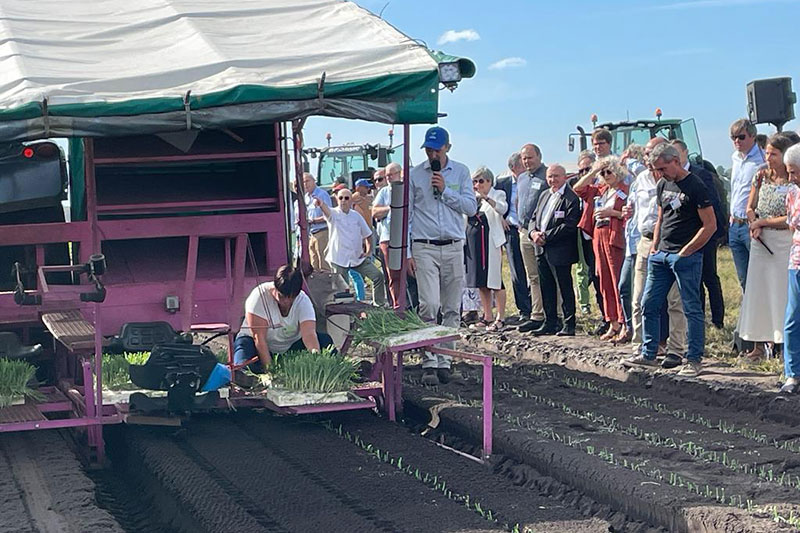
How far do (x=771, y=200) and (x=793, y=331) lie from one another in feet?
4.56

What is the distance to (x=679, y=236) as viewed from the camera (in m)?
10.0

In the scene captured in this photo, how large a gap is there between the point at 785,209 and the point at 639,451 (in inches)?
129

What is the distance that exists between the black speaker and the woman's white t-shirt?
5.25 meters

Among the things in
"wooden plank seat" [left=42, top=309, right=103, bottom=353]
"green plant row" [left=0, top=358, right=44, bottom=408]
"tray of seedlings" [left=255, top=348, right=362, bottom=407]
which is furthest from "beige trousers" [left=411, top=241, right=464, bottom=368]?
"green plant row" [left=0, top=358, right=44, bottom=408]

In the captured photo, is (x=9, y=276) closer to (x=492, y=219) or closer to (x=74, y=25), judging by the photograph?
(x=74, y=25)

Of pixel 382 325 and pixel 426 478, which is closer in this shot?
pixel 426 478

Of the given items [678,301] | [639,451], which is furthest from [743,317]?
[639,451]

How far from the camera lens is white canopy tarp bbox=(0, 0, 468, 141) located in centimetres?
777

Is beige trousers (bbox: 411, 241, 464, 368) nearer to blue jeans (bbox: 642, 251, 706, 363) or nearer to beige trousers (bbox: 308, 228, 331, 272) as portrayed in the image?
blue jeans (bbox: 642, 251, 706, 363)

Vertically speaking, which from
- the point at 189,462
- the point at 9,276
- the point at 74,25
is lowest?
the point at 189,462

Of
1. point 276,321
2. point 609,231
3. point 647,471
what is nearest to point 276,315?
point 276,321

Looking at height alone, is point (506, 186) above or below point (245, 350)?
above

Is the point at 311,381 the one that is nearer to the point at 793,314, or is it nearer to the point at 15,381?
the point at 15,381

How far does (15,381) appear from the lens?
27.4ft
